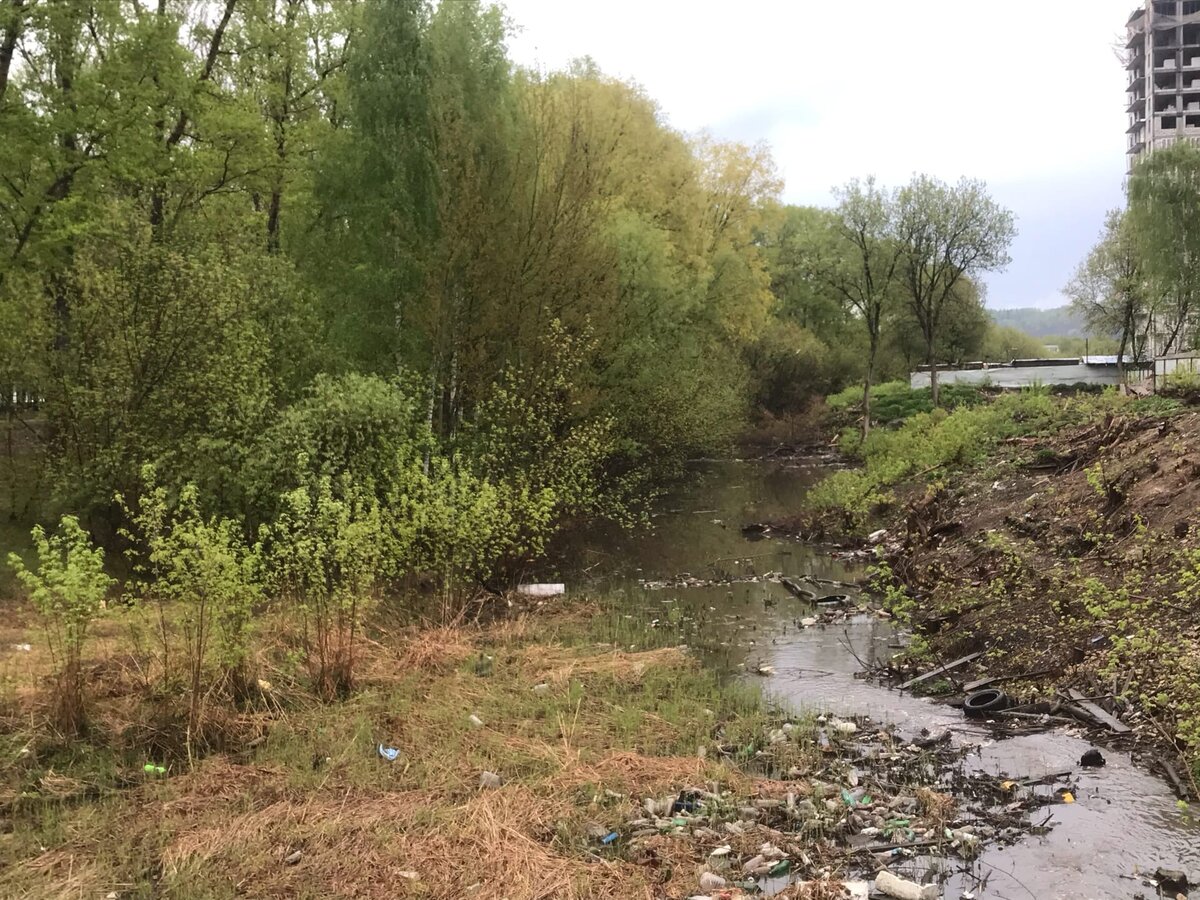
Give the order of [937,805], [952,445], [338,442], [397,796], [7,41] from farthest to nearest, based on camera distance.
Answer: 1. [952,445]
2. [7,41]
3. [338,442]
4. [397,796]
5. [937,805]

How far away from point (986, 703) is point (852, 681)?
1655 mm

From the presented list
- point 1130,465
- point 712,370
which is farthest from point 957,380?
point 1130,465

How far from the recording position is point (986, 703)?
774 centimetres

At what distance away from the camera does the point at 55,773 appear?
19.7ft

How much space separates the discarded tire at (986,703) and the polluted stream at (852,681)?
159 millimetres

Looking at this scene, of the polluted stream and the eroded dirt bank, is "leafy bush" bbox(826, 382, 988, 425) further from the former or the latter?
the eroded dirt bank

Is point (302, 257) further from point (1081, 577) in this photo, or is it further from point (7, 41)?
point (1081, 577)

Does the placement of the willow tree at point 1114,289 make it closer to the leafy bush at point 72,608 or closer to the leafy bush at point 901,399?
the leafy bush at point 901,399

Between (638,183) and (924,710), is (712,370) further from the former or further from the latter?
(924,710)

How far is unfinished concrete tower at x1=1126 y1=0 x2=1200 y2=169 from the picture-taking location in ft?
Answer: 257

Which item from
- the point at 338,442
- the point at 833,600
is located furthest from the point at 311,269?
the point at 833,600

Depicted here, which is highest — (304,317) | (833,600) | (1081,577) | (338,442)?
(304,317)

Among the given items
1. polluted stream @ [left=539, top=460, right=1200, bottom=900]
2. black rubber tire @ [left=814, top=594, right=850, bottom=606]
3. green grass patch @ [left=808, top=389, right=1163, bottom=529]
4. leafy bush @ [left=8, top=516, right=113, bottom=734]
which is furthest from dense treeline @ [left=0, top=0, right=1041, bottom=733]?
green grass patch @ [left=808, top=389, right=1163, bottom=529]

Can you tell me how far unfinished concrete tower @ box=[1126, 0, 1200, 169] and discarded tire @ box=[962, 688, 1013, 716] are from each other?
91275mm
